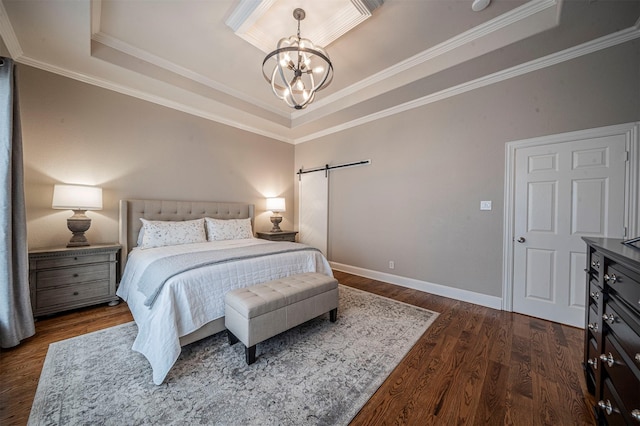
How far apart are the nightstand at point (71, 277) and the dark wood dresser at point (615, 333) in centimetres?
407

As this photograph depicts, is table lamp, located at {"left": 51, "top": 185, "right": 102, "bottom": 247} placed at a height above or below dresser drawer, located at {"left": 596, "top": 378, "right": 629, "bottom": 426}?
above

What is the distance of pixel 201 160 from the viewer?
12.8ft

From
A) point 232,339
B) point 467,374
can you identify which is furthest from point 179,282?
point 467,374

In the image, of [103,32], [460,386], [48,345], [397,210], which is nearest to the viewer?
[460,386]

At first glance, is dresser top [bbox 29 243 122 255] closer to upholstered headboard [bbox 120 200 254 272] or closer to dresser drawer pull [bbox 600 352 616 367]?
upholstered headboard [bbox 120 200 254 272]

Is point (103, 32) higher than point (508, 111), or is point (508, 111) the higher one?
point (103, 32)

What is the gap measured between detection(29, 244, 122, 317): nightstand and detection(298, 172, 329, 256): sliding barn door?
10.3 feet

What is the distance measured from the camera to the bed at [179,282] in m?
1.67

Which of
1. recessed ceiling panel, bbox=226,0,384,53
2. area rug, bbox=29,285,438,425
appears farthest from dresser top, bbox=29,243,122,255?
recessed ceiling panel, bbox=226,0,384,53

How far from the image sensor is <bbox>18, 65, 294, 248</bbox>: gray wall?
2.61 meters

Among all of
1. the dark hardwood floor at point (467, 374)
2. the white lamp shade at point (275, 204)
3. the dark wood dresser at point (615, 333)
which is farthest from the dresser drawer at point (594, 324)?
the white lamp shade at point (275, 204)

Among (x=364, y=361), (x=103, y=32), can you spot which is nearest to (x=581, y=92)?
(x=364, y=361)

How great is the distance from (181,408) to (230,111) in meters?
3.82

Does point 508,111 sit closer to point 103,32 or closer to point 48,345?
point 103,32
